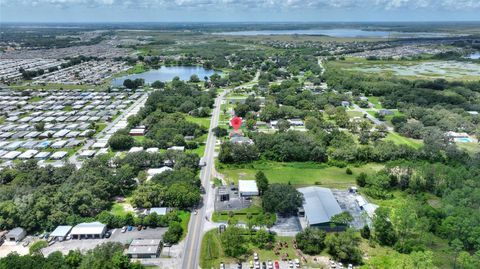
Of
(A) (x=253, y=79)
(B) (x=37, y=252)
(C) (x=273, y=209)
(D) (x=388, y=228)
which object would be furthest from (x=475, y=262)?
(A) (x=253, y=79)

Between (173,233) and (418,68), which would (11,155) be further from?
(418,68)

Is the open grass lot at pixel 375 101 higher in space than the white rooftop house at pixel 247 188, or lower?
higher

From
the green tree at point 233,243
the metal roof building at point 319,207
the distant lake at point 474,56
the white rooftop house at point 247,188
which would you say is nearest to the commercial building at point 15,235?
the green tree at point 233,243

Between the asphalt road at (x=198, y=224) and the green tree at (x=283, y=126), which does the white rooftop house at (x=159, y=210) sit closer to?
the asphalt road at (x=198, y=224)

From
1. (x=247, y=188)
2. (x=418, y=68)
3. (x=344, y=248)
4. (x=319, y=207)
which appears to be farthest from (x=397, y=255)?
(x=418, y=68)

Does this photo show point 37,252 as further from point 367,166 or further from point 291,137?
point 367,166

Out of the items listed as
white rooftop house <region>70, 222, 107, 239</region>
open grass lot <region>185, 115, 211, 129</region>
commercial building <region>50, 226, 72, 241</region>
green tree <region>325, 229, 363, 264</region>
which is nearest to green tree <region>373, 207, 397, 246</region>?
green tree <region>325, 229, 363, 264</region>
